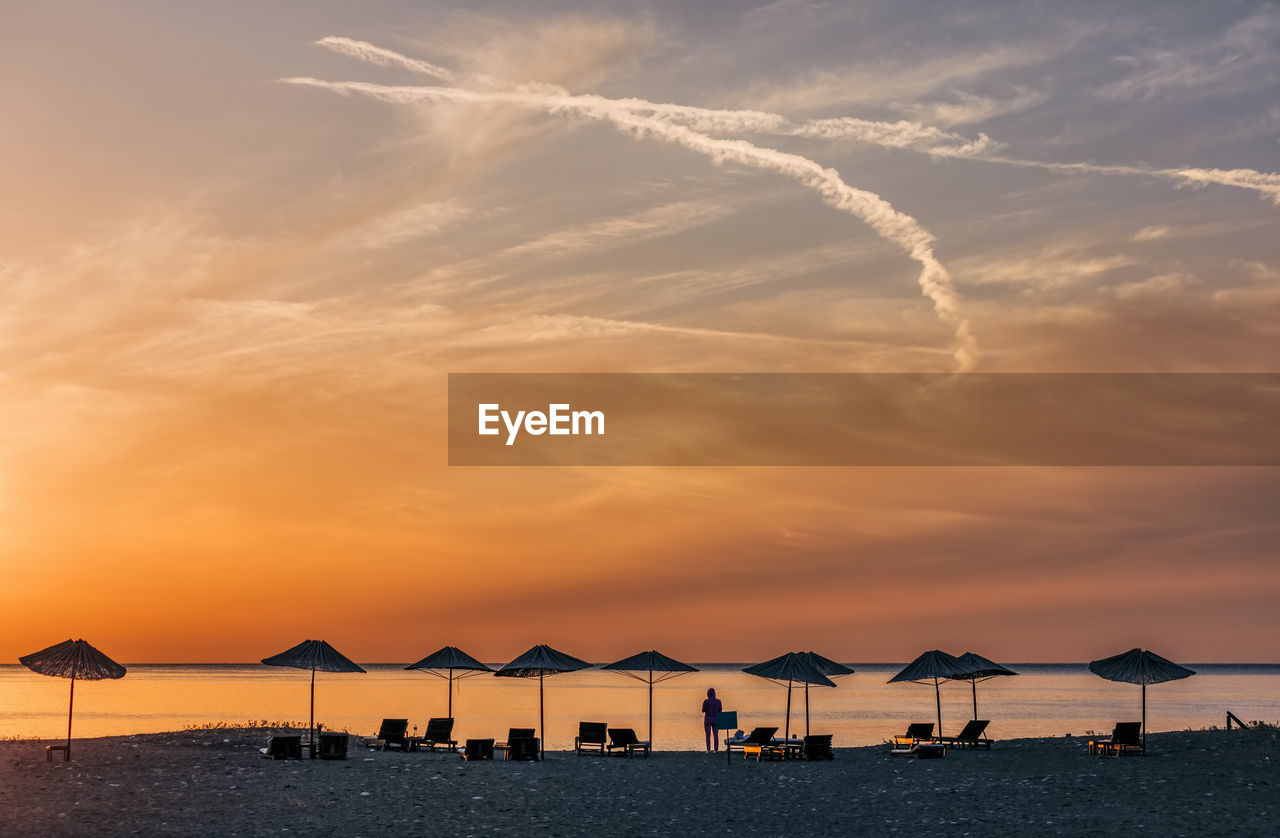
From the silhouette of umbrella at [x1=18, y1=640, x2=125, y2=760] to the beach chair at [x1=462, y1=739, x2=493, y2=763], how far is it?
872cm


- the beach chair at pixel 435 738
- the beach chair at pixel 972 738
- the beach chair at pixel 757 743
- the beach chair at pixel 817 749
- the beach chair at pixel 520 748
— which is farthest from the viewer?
the beach chair at pixel 972 738

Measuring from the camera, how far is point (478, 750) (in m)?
31.2

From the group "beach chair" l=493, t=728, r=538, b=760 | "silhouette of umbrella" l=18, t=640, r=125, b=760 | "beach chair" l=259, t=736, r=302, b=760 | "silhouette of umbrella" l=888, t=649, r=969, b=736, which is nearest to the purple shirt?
"silhouette of umbrella" l=888, t=649, r=969, b=736

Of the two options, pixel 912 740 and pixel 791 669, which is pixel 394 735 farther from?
pixel 912 740

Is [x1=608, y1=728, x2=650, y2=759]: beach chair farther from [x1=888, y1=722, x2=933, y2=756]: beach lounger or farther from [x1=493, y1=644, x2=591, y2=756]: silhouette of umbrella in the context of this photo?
[x1=888, y1=722, x2=933, y2=756]: beach lounger

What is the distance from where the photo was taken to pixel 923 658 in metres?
35.7

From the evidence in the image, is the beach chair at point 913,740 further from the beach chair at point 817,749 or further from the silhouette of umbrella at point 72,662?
the silhouette of umbrella at point 72,662

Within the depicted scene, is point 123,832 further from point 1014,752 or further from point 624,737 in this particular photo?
point 1014,752

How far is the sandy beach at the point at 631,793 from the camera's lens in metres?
20.2

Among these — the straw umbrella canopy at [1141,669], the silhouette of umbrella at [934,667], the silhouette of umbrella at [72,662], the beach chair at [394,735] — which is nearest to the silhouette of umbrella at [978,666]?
the silhouette of umbrella at [934,667]

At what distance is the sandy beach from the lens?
20188 mm

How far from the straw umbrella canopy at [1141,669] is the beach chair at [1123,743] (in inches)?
27.4

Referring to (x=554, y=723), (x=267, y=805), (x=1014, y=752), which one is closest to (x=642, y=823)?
(x=267, y=805)

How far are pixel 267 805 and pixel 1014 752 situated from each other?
2001 centimetres
